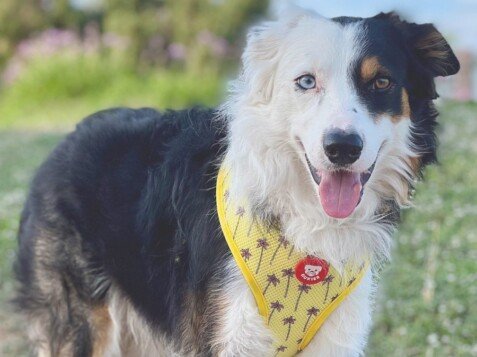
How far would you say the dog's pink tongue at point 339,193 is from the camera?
2.87 m

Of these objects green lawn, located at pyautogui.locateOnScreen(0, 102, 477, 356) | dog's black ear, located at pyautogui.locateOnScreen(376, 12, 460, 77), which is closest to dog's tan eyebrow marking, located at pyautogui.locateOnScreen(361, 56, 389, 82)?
dog's black ear, located at pyautogui.locateOnScreen(376, 12, 460, 77)

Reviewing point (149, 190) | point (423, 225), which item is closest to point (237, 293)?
point (149, 190)

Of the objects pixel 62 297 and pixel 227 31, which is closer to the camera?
pixel 62 297

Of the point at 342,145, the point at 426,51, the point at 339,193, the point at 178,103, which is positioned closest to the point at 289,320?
the point at 339,193

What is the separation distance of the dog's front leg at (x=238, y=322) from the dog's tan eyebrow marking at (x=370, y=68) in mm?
936

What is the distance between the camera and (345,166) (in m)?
2.77

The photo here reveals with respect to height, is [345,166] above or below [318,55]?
below

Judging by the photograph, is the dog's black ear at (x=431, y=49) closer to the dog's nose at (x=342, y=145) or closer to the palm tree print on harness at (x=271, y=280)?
the dog's nose at (x=342, y=145)

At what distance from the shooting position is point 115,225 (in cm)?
361

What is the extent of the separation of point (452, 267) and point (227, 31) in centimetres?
1736

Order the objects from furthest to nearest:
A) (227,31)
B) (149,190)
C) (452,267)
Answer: (227,31), (452,267), (149,190)

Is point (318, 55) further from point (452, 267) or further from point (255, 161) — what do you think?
point (452, 267)

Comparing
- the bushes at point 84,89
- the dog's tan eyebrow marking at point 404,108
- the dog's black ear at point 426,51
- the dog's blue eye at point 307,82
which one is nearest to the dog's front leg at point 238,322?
the dog's blue eye at point 307,82

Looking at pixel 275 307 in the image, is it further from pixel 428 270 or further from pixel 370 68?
pixel 428 270
